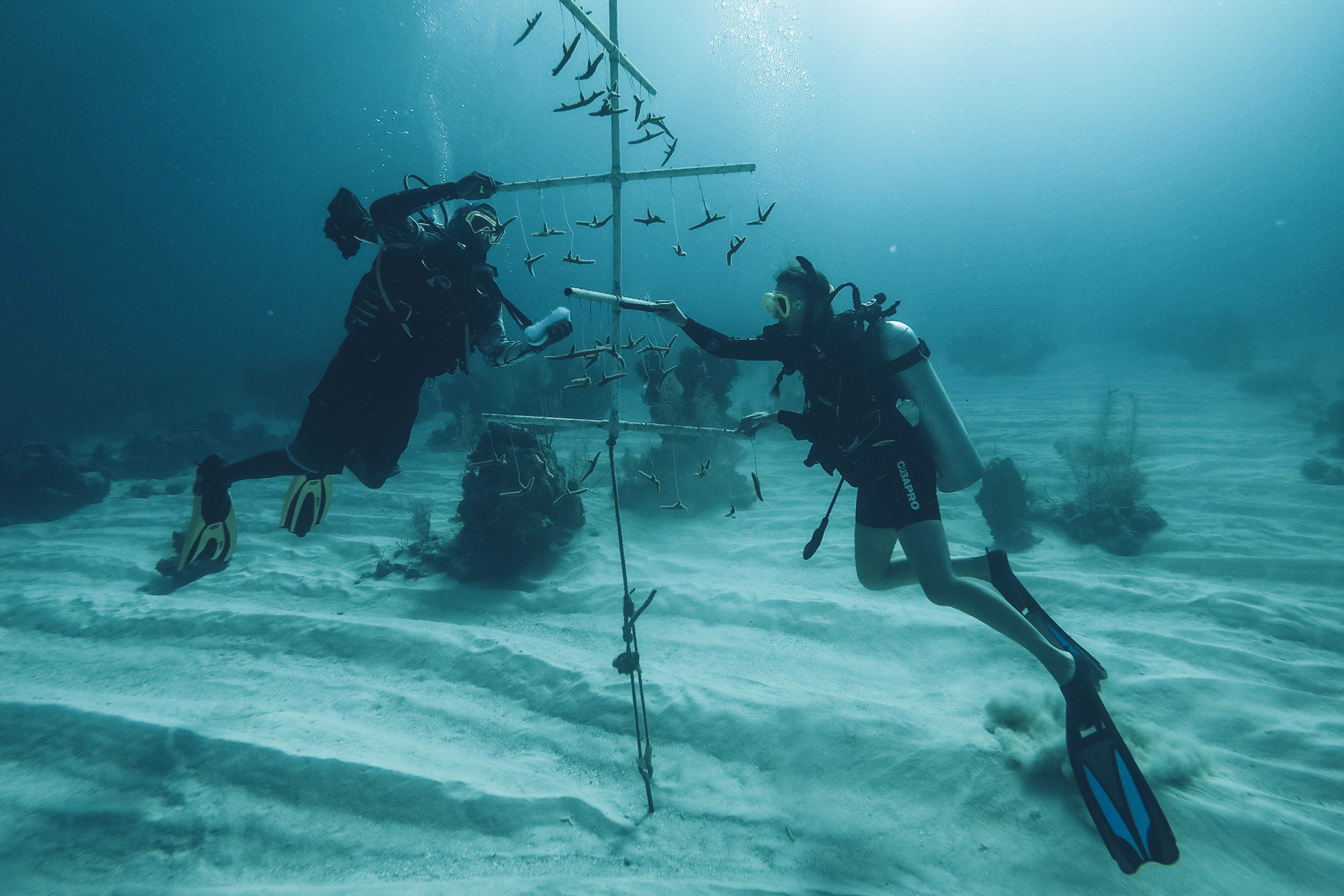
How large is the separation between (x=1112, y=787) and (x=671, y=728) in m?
2.49

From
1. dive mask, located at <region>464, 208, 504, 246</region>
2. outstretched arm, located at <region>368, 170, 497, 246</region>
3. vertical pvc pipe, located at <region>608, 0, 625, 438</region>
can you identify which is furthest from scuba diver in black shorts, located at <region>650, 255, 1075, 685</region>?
outstretched arm, located at <region>368, 170, 497, 246</region>

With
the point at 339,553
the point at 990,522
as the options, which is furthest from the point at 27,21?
the point at 990,522

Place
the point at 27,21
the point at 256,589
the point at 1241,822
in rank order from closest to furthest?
the point at 1241,822
the point at 256,589
the point at 27,21

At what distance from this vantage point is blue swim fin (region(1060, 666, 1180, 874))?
7.61 ft

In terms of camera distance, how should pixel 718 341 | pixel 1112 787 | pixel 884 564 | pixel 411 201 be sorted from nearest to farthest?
pixel 1112 787, pixel 411 201, pixel 884 564, pixel 718 341

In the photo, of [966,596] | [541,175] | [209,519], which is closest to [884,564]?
[966,596]

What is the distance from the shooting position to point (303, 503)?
350cm

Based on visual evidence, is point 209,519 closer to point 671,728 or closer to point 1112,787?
point 671,728

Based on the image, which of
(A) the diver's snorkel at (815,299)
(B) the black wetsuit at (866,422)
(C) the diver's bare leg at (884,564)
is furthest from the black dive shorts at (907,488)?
(A) the diver's snorkel at (815,299)

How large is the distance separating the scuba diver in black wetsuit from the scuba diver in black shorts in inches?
46.9

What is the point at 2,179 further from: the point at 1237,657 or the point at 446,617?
the point at 1237,657

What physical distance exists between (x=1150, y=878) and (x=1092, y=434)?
12.1 m

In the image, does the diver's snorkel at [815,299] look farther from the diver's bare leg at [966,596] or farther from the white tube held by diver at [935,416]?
the diver's bare leg at [966,596]

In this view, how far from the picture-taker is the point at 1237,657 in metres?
3.86
